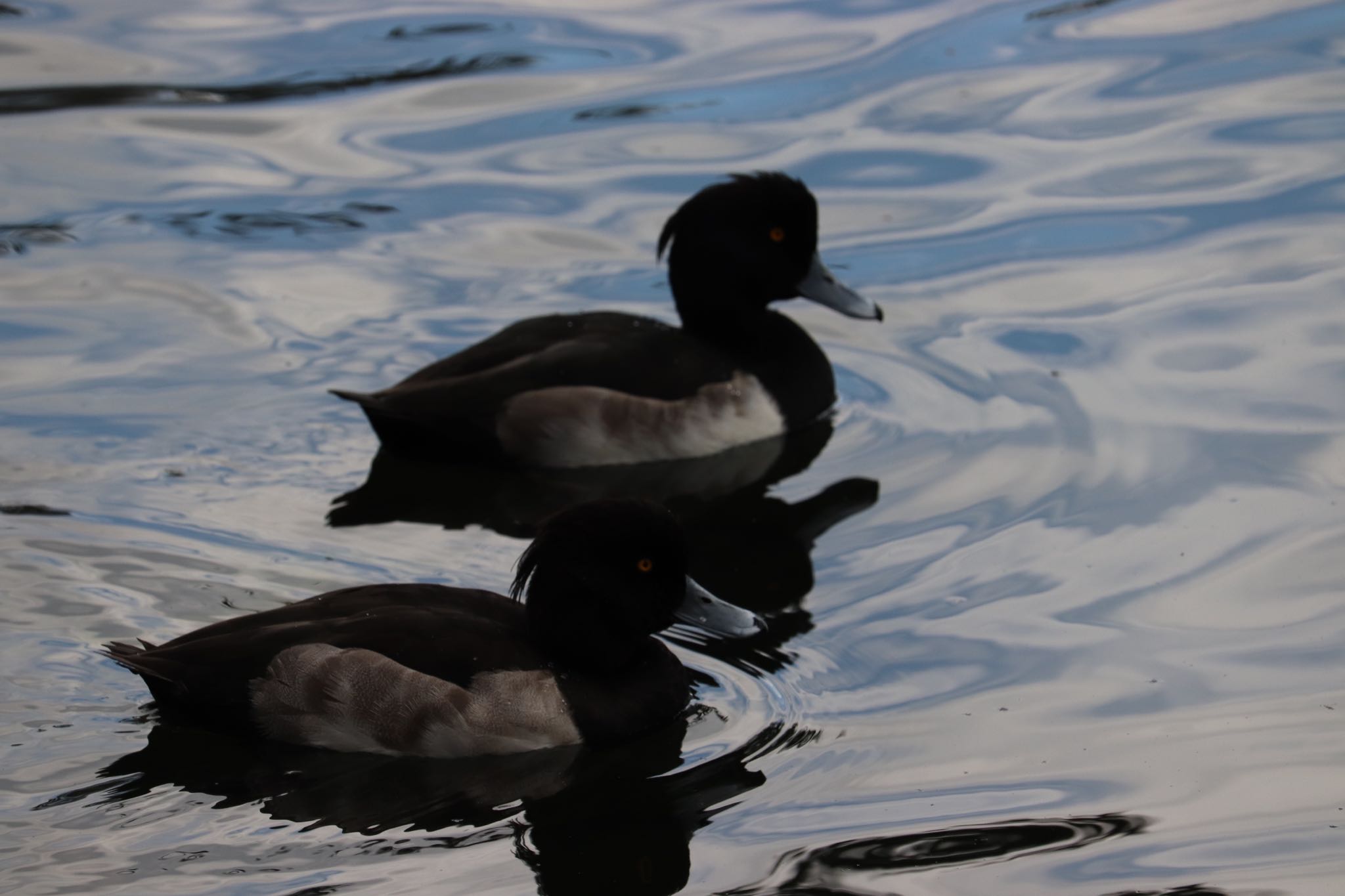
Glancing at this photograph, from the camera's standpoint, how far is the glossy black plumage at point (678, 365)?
8297 mm

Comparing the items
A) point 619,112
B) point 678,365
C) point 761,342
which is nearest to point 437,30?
point 619,112

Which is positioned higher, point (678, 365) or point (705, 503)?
point (678, 365)

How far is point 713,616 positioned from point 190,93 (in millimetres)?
8221

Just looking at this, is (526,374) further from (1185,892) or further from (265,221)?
(1185,892)

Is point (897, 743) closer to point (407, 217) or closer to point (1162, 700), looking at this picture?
point (1162, 700)

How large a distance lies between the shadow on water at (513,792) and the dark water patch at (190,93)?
7.99 meters

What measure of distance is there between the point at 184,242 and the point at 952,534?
16.6 feet

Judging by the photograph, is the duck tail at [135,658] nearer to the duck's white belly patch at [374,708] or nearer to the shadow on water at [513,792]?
the shadow on water at [513,792]

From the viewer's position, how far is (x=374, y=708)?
565 cm

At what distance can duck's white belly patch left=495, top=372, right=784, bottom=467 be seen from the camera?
8320mm

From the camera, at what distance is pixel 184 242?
34.9ft

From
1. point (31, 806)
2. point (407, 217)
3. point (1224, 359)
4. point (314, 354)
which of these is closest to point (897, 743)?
point (31, 806)

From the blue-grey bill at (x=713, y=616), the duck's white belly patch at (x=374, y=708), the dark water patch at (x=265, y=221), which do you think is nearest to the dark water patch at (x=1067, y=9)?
the dark water patch at (x=265, y=221)

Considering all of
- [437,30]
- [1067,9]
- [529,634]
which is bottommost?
[529,634]
